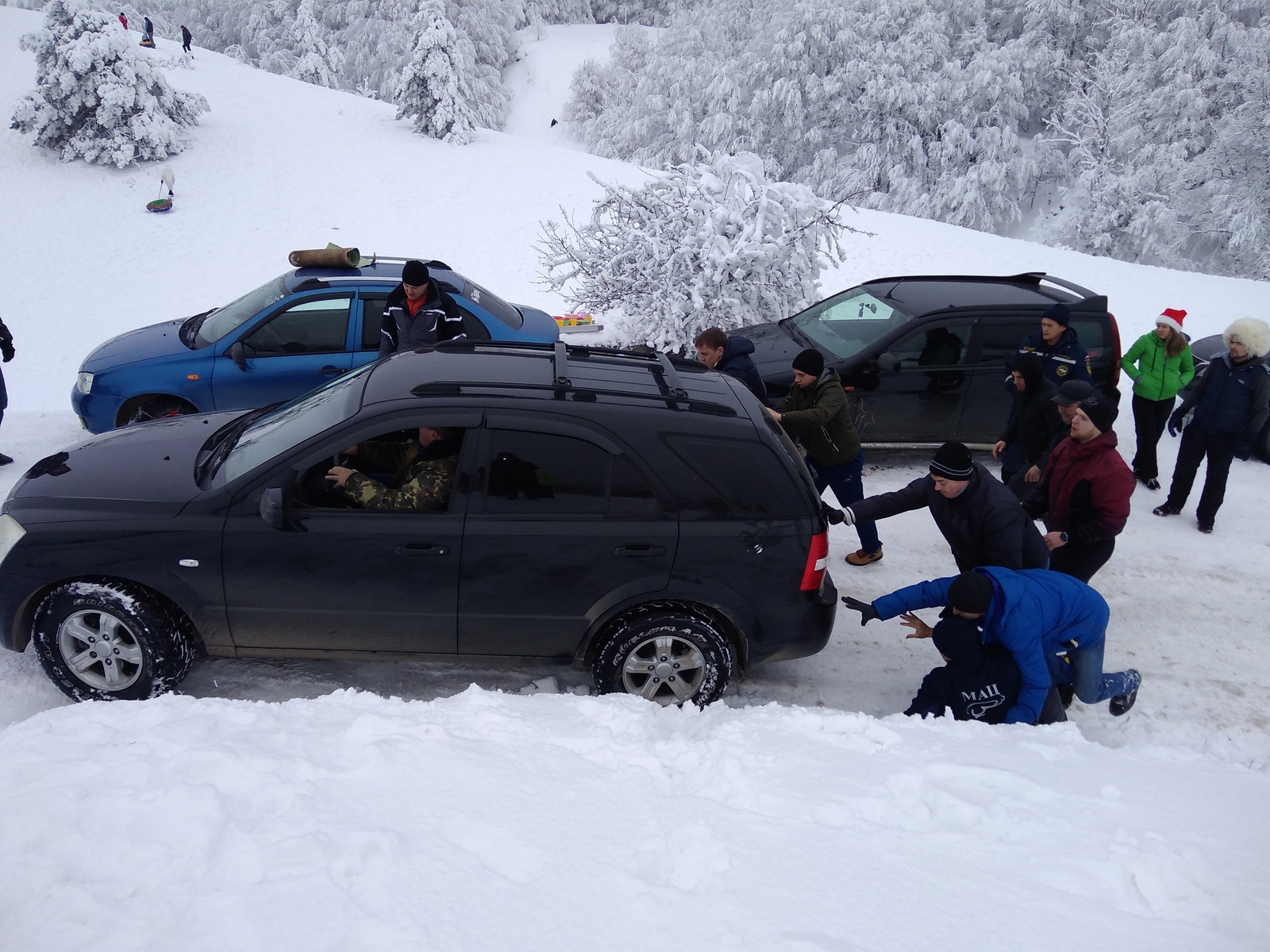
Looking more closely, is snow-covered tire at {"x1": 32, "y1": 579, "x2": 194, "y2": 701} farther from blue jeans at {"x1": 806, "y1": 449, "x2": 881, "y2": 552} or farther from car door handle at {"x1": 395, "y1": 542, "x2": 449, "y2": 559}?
blue jeans at {"x1": 806, "y1": 449, "x2": 881, "y2": 552}

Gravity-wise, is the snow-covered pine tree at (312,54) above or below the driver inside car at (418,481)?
above

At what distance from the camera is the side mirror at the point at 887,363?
7758 mm

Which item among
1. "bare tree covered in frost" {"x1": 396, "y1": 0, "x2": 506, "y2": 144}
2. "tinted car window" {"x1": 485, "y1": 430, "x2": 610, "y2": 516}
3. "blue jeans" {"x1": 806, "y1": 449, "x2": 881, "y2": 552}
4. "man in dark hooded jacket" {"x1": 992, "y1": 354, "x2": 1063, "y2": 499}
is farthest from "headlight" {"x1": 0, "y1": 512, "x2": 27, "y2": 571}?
"bare tree covered in frost" {"x1": 396, "y1": 0, "x2": 506, "y2": 144}

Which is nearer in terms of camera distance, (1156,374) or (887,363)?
(887,363)

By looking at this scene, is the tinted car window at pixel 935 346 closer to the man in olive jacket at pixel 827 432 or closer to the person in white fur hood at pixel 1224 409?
the man in olive jacket at pixel 827 432

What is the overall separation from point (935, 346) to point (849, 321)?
94cm

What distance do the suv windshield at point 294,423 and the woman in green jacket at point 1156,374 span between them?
22.0 feet

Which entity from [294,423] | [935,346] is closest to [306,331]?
[294,423]

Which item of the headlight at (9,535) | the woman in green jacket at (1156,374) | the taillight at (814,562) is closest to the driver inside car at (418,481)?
the headlight at (9,535)

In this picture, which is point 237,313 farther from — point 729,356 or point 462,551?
point 462,551

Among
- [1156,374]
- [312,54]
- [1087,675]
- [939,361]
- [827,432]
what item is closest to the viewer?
[1087,675]

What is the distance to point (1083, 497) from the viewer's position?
520cm

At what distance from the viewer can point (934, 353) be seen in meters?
8.02

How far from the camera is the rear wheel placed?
7.25m
